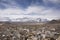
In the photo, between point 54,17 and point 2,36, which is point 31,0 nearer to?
point 54,17

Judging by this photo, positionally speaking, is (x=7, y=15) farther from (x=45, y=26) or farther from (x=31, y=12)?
(x=45, y=26)

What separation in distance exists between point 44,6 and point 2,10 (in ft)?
2.85

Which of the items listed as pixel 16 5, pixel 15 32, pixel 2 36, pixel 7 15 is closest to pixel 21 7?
pixel 16 5

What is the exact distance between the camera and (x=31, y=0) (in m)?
2.66

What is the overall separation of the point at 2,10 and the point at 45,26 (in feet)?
3.08

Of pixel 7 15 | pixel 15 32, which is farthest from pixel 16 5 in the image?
pixel 15 32

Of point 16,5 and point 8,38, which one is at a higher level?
point 16,5

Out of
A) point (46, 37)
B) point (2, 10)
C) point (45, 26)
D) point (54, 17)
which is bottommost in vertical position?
point (46, 37)

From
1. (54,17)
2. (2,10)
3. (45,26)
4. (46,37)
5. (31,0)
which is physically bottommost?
(46,37)

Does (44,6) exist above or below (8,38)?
above

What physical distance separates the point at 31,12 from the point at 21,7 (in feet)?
0.77

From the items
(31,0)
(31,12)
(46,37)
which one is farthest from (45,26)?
(31,0)

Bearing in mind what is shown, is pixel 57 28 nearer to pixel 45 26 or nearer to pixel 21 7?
pixel 45 26

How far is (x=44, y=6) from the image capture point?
2670 mm
